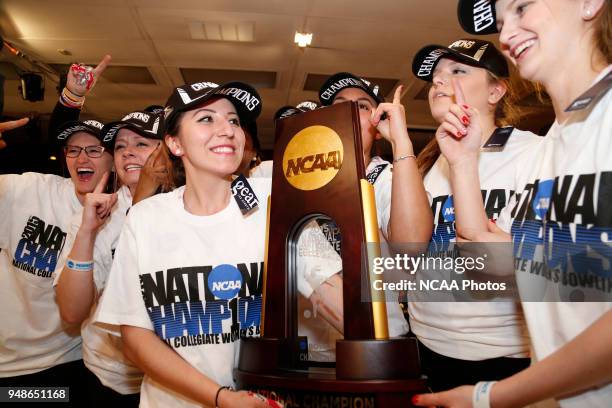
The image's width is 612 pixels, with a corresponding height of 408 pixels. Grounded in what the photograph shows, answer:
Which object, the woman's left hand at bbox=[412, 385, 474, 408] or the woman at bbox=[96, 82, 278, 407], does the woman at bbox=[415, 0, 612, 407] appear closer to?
the woman's left hand at bbox=[412, 385, 474, 408]

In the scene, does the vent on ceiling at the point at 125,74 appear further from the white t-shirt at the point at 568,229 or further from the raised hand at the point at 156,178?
the white t-shirt at the point at 568,229

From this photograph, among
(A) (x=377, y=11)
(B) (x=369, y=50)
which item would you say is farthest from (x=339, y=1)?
(B) (x=369, y=50)

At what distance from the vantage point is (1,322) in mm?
2131

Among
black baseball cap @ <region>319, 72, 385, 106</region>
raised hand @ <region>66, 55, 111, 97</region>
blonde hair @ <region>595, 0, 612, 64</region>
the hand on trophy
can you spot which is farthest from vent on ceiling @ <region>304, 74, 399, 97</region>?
the hand on trophy

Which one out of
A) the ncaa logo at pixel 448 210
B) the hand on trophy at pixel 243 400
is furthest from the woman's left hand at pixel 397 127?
the hand on trophy at pixel 243 400

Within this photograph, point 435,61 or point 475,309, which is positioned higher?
point 435,61

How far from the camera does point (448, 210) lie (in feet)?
4.97

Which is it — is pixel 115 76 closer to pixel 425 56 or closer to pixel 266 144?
pixel 266 144

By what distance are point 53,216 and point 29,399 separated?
0.85m

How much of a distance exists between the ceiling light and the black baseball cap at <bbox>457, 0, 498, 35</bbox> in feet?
11.4

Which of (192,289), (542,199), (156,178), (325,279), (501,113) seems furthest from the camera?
(156,178)

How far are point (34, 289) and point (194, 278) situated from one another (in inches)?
48.9

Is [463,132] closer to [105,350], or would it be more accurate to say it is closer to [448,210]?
[448,210]

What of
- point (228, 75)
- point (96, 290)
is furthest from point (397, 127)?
point (228, 75)
